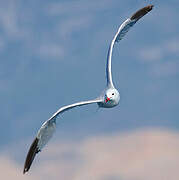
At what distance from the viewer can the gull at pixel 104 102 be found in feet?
217

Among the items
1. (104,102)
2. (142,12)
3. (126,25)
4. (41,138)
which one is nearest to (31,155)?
(41,138)

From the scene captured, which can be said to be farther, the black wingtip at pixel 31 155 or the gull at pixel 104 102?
the black wingtip at pixel 31 155

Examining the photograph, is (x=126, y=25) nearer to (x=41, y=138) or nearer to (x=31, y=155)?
(x=41, y=138)

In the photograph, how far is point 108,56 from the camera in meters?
73.6

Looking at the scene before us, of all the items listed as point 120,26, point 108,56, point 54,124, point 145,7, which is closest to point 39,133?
point 54,124

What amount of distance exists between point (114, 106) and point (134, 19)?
20655mm

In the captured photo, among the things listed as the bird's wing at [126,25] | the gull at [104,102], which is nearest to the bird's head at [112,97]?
A: the gull at [104,102]

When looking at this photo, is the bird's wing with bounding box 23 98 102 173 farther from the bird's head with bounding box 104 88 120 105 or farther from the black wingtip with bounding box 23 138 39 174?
the bird's head with bounding box 104 88 120 105

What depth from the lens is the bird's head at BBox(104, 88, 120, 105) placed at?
6579 cm

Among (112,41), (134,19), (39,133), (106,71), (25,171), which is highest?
(134,19)

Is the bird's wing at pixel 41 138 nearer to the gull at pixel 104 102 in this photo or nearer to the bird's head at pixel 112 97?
the gull at pixel 104 102

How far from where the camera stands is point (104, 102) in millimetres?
66250

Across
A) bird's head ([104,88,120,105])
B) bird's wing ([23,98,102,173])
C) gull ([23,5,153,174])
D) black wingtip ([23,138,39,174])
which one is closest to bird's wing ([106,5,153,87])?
gull ([23,5,153,174])

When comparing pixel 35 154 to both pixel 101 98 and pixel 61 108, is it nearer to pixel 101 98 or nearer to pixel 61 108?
pixel 61 108
